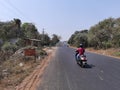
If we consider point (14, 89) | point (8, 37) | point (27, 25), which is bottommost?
point (14, 89)

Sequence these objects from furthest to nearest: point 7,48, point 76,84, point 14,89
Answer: point 7,48
point 76,84
point 14,89

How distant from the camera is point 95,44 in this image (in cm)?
7200

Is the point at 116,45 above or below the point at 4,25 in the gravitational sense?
below

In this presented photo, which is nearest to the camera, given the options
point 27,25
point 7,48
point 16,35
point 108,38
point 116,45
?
point 7,48

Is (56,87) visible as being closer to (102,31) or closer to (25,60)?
(25,60)

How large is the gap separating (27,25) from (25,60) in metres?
88.1

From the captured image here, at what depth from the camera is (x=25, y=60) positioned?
1061 inches

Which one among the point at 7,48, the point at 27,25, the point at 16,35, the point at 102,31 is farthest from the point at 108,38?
the point at 27,25

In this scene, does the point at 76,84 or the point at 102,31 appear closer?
the point at 76,84

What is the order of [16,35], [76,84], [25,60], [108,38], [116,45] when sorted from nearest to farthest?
[76,84], [25,60], [116,45], [108,38], [16,35]

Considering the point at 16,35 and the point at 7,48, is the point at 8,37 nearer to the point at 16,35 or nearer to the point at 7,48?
the point at 16,35

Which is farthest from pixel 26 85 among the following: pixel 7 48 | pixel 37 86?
pixel 7 48

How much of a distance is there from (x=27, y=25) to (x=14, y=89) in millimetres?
104066

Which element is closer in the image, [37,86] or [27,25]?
[37,86]
